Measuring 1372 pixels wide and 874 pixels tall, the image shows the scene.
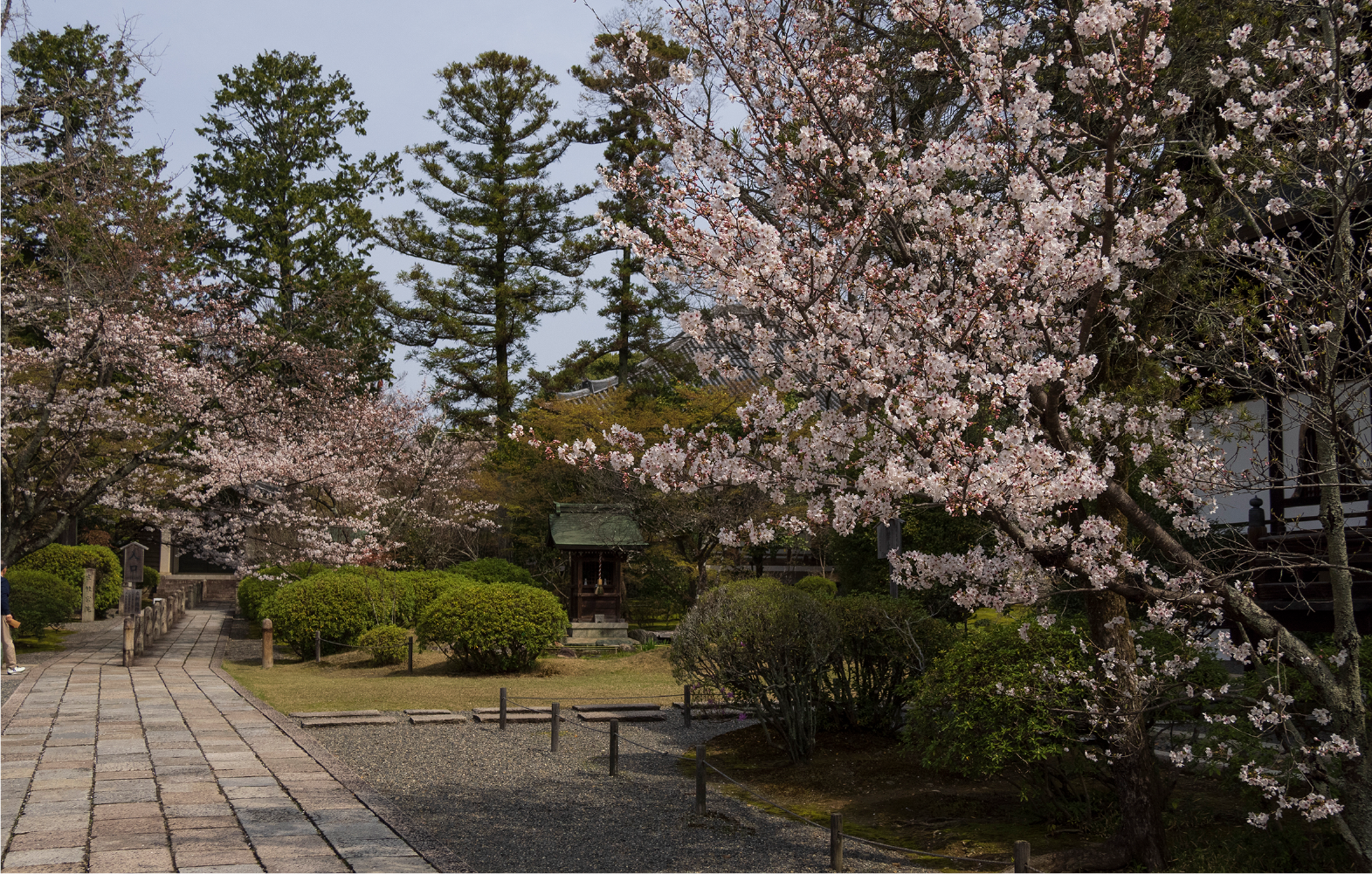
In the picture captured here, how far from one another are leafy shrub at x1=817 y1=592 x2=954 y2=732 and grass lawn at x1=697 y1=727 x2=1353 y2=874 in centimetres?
28

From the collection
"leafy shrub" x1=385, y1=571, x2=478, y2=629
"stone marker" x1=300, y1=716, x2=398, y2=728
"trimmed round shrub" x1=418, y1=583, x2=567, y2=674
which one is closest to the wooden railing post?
"leafy shrub" x1=385, y1=571, x2=478, y2=629

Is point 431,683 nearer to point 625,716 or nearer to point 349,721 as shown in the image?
point 349,721

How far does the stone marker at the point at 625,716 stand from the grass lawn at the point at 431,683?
1.20 m

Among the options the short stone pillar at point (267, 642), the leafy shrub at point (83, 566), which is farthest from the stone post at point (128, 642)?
the leafy shrub at point (83, 566)

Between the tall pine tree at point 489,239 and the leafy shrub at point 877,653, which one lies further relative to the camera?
the tall pine tree at point 489,239

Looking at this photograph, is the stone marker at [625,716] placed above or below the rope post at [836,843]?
below

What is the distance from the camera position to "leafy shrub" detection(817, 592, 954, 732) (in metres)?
9.02

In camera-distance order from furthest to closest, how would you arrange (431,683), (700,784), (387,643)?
(387,643)
(431,683)
(700,784)

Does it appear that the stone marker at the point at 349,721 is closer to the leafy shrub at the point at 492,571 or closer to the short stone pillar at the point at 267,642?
the short stone pillar at the point at 267,642

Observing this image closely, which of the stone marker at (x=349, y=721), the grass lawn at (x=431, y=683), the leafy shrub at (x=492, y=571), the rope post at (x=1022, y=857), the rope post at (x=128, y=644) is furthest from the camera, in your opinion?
the leafy shrub at (x=492, y=571)

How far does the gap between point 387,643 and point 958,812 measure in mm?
11518

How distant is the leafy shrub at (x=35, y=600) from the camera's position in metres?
17.7

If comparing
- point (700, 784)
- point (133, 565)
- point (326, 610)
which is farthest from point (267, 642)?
point (700, 784)

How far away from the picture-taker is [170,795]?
23.7ft
